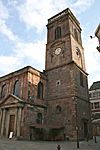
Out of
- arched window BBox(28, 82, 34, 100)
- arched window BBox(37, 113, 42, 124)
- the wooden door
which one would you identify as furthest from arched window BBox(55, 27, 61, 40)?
the wooden door

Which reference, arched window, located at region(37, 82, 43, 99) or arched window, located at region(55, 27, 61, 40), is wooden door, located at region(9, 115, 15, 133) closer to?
arched window, located at region(37, 82, 43, 99)

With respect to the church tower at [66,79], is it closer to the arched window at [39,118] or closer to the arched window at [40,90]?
the arched window at [40,90]

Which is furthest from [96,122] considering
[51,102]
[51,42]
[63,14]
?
[63,14]

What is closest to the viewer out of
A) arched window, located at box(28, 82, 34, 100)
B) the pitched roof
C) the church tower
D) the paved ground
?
the paved ground

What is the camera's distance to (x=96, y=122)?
128 ft

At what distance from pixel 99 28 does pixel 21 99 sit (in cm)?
1380

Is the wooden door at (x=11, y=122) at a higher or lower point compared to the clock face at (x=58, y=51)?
lower

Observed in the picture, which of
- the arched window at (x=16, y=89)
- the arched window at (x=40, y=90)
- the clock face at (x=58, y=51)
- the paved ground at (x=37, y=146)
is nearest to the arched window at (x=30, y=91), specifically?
the arched window at (x=40, y=90)

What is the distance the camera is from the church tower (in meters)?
23.9

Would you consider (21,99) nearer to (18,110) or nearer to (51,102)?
(18,110)

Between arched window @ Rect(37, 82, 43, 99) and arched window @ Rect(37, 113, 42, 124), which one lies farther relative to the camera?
arched window @ Rect(37, 82, 43, 99)

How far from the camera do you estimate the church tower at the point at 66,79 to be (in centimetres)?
2386

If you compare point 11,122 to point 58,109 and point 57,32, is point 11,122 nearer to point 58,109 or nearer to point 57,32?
point 58,109

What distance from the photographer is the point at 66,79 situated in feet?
87.1
